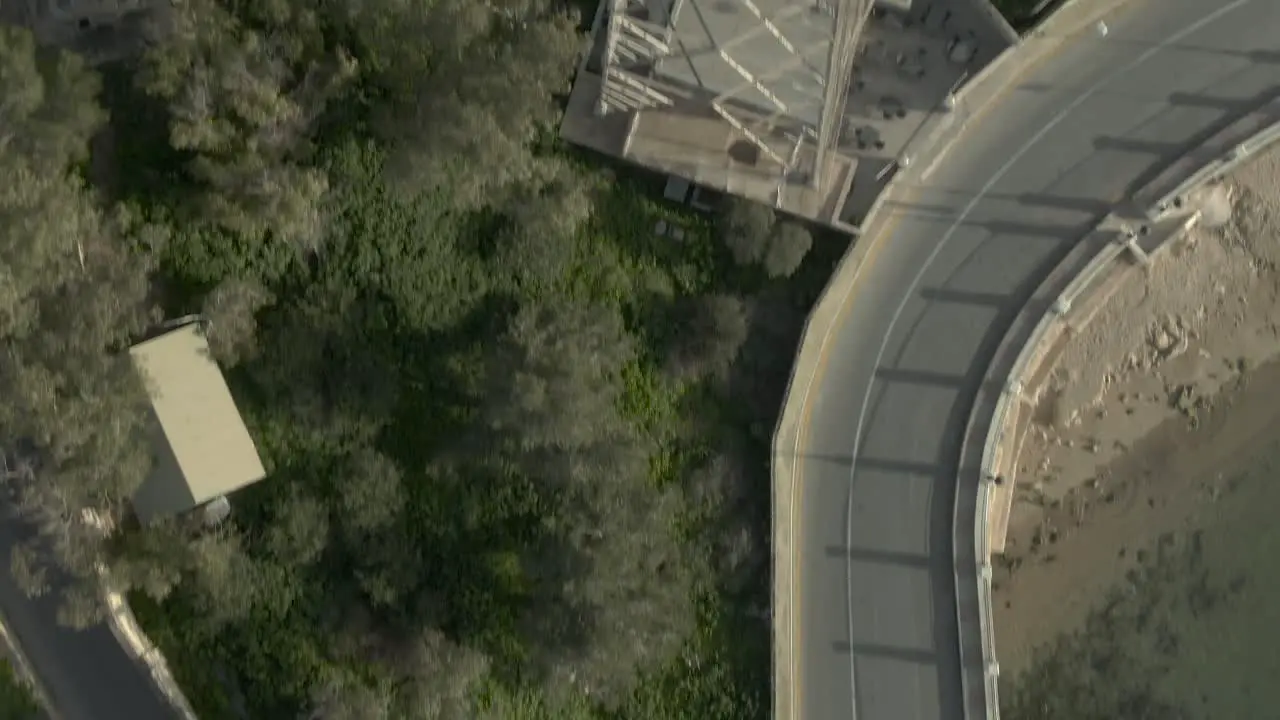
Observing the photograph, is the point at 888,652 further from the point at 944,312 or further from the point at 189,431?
the point at 189,431

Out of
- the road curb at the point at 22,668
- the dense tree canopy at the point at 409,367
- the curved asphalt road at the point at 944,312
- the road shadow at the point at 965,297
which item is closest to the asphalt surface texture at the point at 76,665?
the road curb at the point at 22,668

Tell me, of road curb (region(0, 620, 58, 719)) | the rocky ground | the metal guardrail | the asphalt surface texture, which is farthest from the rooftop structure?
road curb (region(0, 620, 58, 719))

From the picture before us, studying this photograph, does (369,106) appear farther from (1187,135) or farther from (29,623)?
(1187,135)

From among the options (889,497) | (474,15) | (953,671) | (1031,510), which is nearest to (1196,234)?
(1031,510)

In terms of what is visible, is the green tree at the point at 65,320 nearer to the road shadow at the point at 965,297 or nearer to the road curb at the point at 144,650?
the road curb at the point at 144,650

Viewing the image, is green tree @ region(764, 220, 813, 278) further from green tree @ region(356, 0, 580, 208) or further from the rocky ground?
the rocky ground
